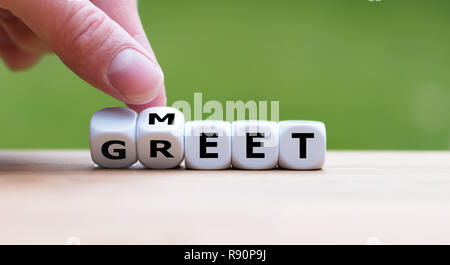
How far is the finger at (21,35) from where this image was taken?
1.27 m

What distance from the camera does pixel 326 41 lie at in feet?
8.86

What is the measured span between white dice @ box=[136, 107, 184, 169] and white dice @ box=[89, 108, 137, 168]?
0.7 inches

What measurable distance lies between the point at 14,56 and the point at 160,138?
0.91 m

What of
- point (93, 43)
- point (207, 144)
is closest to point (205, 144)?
point (207, 144)

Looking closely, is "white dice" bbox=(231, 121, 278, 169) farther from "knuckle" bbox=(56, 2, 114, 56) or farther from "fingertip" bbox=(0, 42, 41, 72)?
"fingertip" bbox=(0, 42, 41, 72)

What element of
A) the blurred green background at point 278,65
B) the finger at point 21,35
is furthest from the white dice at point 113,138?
the blurred green background at point 278,65

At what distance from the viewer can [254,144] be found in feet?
2.81

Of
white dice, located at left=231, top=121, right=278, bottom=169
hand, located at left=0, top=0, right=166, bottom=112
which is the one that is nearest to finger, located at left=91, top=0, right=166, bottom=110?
hand, located at left=0, top=0, right=166, bottom=112

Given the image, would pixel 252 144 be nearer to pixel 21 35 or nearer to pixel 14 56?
pixel 21 35

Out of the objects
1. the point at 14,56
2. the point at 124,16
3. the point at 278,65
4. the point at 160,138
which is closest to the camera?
the point at 160,138

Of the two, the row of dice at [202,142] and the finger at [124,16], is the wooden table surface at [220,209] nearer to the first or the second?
the row of dice at [202,142]
